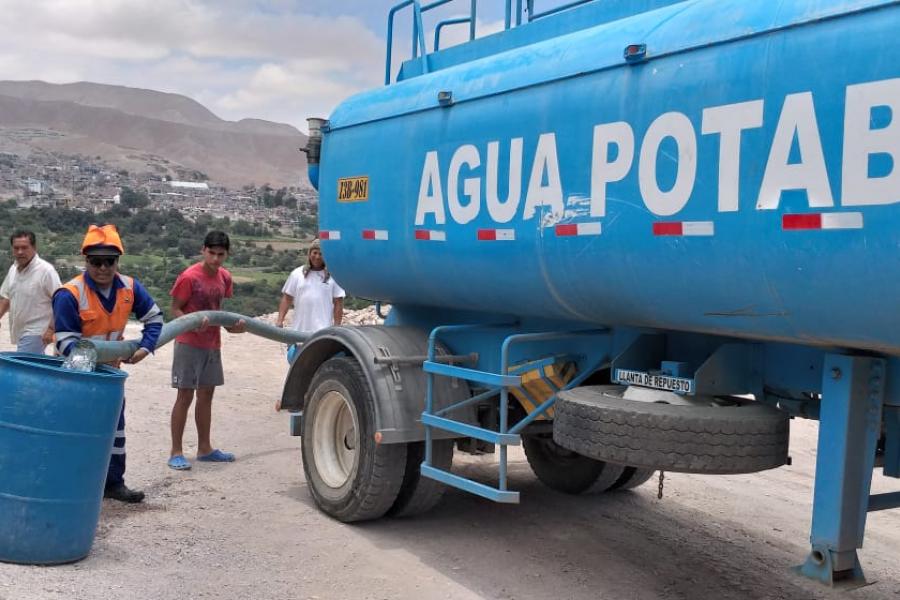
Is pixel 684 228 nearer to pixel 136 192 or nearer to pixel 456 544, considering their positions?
pixel 456 544

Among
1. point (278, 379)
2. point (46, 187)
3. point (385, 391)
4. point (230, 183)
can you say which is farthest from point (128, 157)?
point (385, 391)

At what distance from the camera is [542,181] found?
16.4 ft

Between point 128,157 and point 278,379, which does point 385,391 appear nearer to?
point 278,379

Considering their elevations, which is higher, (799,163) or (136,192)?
(136,192)

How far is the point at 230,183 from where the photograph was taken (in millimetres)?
109625

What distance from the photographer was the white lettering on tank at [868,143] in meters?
3.46

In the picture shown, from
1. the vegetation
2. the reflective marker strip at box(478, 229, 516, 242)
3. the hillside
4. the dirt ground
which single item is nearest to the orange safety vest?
the dirt ground

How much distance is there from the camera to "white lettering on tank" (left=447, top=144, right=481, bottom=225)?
5.46m

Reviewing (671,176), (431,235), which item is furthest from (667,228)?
(431,235)

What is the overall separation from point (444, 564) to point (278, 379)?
7.35m

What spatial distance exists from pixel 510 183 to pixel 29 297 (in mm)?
4544

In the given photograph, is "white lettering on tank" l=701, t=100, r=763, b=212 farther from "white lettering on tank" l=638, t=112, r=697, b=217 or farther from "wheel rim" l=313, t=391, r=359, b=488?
"wheel rim" l=313, t=391, r=359, b=488

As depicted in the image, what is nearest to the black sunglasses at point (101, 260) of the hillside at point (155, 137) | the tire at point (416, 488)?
the tire at point (416, 488)

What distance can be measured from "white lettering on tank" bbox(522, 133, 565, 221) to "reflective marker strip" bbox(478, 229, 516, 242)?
0.15m
